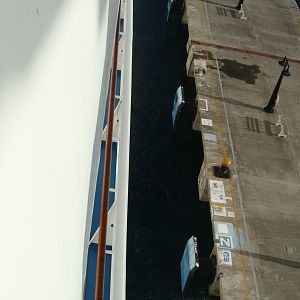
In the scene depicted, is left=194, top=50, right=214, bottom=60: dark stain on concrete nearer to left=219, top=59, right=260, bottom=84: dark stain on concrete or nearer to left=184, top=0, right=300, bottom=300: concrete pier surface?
left=184, top=0, right=300, bottom=300: concrete pier surface

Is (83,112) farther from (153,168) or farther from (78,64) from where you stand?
(153,168)

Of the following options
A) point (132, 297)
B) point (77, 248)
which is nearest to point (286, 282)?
point (132, 297)

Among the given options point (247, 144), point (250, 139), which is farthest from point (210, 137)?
point (250, 139)

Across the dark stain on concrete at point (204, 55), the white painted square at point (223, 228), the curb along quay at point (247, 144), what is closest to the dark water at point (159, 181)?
the curb along quay at point (247, 144)

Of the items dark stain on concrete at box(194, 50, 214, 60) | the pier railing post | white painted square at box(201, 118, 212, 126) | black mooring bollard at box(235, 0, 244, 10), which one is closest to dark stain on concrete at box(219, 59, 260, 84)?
dark stain on concrete at box(194, 50, 214, 60)

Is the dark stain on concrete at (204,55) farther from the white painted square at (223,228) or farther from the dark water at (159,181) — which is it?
the white painted square at (223,228)

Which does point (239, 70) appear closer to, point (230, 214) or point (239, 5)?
point (239, 5)
